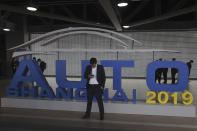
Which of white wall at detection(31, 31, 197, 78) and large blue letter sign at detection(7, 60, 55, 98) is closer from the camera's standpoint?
large blue letter sign at detection(7, 60, 55, 98)

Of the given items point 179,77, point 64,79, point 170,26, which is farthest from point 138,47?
point 64,79

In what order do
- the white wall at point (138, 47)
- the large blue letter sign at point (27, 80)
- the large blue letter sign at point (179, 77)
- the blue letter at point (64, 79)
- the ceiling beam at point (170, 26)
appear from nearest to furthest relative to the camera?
the large blue letter sign at point (179, 77) → the blue letter at point (64, 79) → the large blue letter sign at point (27, 80) → the ceiling beam at point (170, 26) → the white wall at point (138, 47)

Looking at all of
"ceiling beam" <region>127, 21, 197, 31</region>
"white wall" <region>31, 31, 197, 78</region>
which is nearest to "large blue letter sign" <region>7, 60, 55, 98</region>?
"white wall" <region>31, 31, 197, 78</region>

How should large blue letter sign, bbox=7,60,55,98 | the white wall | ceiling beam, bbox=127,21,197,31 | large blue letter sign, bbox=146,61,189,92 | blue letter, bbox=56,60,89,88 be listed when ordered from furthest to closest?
the white wall → ceiling beam, bbox=127,21,197,31 → large blue letter sign, bbox=7,60,55,98 → blue letter, bbox=56,60,89,88 → large blue letter sign, bbox=146,61,189,92

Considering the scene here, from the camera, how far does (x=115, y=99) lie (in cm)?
546

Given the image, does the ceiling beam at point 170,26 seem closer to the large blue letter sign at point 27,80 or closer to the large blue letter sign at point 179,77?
the large blue letter sign at point 179,77

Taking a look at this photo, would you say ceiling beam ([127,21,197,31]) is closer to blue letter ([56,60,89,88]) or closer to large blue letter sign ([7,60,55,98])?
blue letter ([56,60,89,88])

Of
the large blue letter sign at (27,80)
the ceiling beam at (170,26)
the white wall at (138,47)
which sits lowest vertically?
the large blue letter sign at (27,80)

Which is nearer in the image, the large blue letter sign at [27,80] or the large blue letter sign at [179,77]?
the large blue letter sign at [179,77]

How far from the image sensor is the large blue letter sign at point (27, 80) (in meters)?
5.74

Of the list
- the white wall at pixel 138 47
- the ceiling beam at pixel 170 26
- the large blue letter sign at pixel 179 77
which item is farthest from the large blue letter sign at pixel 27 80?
the ceiling beam at pixel 170 26

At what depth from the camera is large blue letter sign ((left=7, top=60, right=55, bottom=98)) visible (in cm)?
574

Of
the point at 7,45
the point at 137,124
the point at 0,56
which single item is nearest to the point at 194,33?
the point at 137,124

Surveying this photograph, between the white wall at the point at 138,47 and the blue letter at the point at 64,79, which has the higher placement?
the white wall at the point at 138,47
